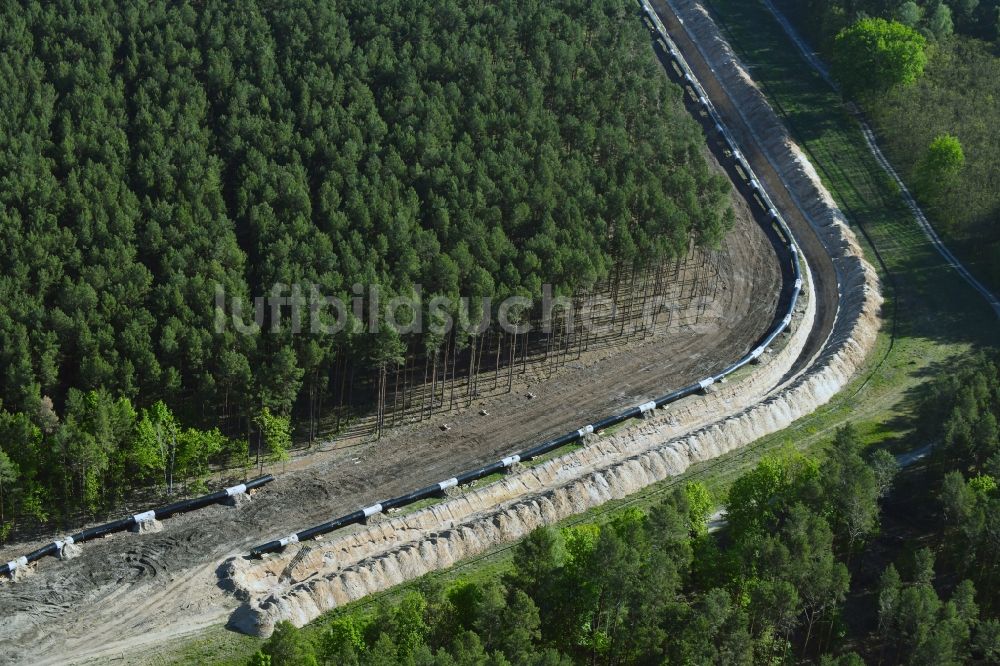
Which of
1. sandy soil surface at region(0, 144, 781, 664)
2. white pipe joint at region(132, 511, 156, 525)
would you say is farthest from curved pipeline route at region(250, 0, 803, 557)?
white pipe joint at region(132, 511, 156, 525)

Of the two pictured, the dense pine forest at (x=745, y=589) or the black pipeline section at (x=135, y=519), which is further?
the black pipeline section at (x=135, y=519)

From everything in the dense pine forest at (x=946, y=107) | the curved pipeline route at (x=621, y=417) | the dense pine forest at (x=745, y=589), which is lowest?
the dense pine forest at (x=745, y=589)

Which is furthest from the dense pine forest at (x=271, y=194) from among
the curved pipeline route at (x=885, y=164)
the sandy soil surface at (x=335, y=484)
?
the curved pipeline route at (x=885, y=164)

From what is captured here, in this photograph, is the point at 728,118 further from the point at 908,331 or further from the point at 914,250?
the point at 908,331

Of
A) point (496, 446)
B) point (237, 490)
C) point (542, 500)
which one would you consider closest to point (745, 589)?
point (542, 500)

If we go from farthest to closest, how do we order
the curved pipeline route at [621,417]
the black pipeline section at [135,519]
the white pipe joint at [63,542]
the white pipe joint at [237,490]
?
the white pipe joint at [237,490] < the curved pipeline route at [621,417] < the white pipe joint at [63,542] < the black pipeline section at [135,519]

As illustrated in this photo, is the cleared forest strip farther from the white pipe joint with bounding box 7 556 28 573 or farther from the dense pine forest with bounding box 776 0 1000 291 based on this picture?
the white pipe joint with bounding box 7 556 28 573

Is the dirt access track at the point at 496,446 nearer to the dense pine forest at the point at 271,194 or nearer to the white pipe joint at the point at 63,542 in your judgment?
the white pipe joint at the point at 63,542

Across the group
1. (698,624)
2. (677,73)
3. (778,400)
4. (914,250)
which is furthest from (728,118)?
(698,624)
